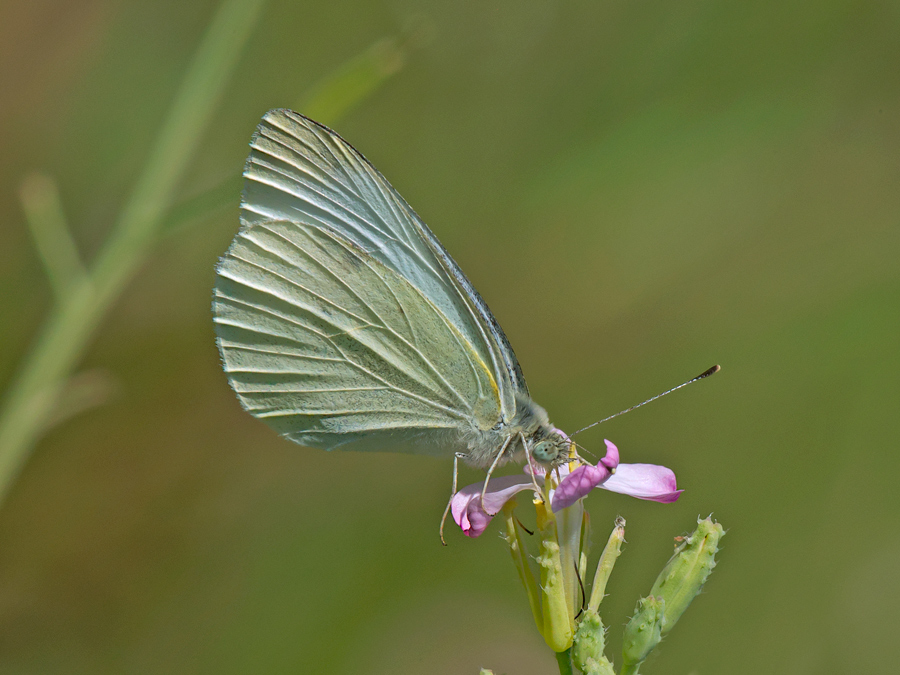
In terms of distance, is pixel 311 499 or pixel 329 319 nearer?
pixel 329 319

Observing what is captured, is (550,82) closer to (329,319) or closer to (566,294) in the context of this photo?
(566,294)

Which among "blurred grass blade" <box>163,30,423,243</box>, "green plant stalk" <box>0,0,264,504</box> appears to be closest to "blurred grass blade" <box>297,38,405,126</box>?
"blurred grass blade" <box>163,30,423,243</box>

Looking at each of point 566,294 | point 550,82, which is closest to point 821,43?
point 550,82

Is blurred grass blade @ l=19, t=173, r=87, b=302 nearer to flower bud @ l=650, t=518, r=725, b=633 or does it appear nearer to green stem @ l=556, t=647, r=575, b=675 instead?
green stem @ l=556, t=647, r=575, b=675

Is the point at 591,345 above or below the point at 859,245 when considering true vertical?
above

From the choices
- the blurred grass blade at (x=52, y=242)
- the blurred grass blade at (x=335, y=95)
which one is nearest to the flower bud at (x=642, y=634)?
the blurred grass blade at (x=335, y=95)

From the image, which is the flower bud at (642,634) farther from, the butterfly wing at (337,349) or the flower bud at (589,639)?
the butterfly wing at (337,349)

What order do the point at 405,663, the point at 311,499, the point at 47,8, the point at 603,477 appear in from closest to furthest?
the point at 603,477 < the point at 405,663 < the point at 311,499 < the point at 47,8
